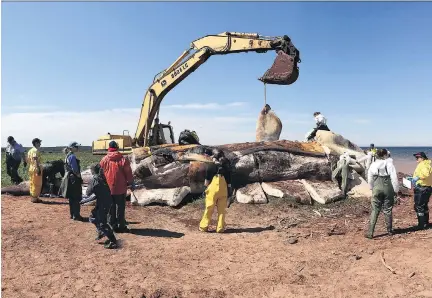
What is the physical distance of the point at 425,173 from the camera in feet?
23.5

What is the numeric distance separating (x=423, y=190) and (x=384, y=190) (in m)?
1.14

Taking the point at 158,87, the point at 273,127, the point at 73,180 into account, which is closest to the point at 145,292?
the point at 73,180

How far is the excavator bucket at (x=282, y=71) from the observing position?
10.5 metres

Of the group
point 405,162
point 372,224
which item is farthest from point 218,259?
point 405,162

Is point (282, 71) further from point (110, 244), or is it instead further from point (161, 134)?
point (110, 244)

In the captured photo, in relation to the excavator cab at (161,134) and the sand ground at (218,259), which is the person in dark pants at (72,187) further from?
the excavator cab at (161,134)

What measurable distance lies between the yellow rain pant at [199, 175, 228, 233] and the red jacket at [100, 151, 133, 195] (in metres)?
1.82

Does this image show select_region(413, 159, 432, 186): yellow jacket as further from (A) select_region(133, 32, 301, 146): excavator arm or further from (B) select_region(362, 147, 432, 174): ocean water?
(B) select_region(362, 147, 432, 174): ocean water

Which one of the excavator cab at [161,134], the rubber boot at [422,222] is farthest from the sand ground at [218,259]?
the excavator cab at [161,134]

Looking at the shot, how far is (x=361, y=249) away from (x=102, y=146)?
10787 mm

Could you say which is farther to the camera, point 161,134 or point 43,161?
point 43,161

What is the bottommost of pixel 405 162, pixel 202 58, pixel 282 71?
pixel 405 162

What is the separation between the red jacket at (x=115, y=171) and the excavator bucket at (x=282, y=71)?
5613 mm

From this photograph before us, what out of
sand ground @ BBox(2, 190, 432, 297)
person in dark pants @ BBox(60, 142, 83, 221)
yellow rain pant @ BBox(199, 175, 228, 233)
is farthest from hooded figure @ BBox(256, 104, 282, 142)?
person in dark pants @ BBox(60, 142, 83, 221)
